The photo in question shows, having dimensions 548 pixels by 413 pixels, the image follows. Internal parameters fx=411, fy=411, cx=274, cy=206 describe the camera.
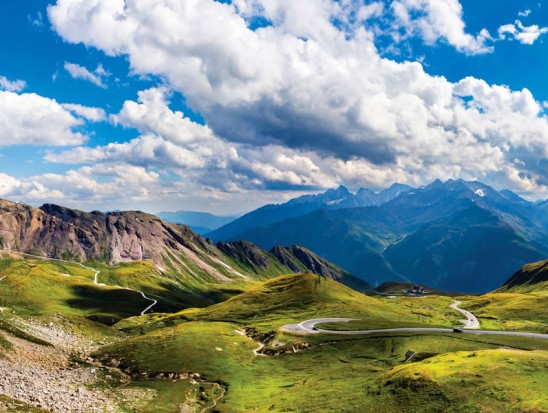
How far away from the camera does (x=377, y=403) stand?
67.6 metres

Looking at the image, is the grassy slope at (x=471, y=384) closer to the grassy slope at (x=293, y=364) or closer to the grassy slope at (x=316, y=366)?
the grassy slope at (x=316, y=366)

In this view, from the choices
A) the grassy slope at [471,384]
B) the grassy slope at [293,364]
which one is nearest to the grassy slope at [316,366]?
→ the grassy slope at [293,364]

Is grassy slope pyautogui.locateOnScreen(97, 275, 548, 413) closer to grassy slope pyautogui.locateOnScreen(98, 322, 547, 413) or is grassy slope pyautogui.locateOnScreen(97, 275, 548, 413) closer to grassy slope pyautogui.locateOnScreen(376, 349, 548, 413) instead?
grassy slope pyautogui.locateOnScreen(98, 322, 547, 413)

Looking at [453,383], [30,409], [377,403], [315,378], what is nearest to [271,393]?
[315,378]

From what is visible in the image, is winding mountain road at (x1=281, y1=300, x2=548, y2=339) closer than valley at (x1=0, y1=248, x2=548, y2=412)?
No

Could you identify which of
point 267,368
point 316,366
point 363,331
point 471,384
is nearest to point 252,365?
point 267,368

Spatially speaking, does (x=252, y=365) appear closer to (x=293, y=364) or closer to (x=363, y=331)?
(x=293, y=364)

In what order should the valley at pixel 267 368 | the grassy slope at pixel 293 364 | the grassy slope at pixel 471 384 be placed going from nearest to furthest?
the grassy slope at pixel 471 384 → the valley at pixel 267 368 → the grassy slope at pixel 293 364

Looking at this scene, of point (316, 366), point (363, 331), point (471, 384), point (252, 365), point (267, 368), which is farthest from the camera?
point (363, 331)

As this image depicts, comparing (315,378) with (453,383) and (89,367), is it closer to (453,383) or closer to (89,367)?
(453,383)

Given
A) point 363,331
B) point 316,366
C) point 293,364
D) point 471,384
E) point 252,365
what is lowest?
point 252,365

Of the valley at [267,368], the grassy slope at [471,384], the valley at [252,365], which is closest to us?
the grassy slope at [471,384]

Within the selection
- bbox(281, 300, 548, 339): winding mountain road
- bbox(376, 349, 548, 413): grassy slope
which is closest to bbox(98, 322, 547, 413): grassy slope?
bbox(376, 349, 548, 413): grassy slope

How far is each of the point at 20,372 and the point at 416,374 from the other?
7243cm
